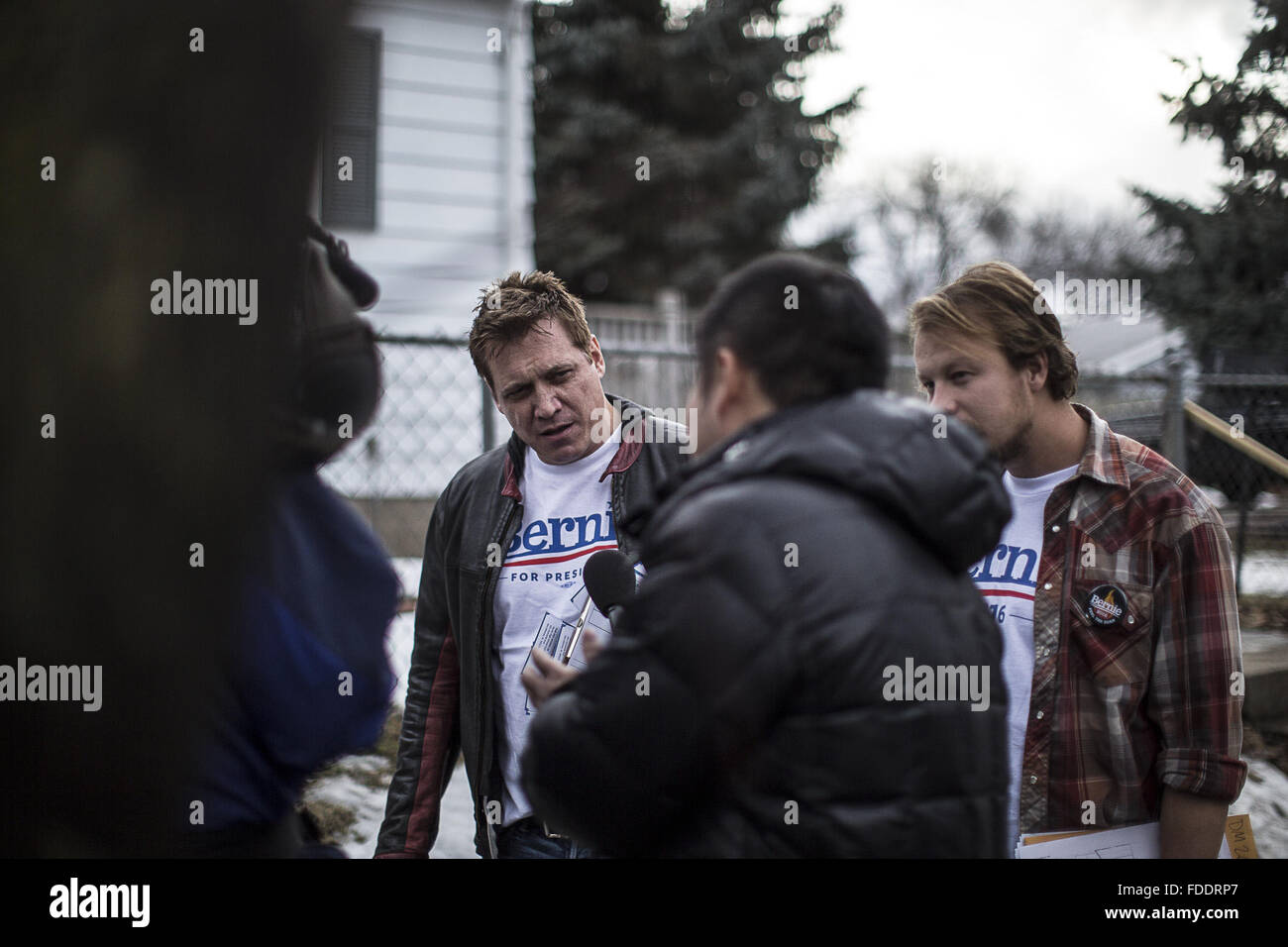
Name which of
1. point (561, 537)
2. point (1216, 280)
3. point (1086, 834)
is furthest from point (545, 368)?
point (1216, 280)

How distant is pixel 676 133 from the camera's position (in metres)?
16.4

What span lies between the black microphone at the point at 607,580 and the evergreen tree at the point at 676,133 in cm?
1353

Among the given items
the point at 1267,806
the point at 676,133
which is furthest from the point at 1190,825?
the point at 676,133

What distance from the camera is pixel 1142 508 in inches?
88.3

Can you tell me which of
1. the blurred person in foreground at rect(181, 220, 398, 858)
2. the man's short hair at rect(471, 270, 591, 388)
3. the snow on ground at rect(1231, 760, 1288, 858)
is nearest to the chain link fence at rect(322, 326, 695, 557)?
the man's short hair at rect(471, 270, 591, 388)

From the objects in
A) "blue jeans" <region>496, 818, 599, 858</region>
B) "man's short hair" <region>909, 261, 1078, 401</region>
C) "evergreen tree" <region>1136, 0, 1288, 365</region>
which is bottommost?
"blue jeans" <region>496, 818, 599, 858</region>

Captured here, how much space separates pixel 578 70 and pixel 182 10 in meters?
16.3

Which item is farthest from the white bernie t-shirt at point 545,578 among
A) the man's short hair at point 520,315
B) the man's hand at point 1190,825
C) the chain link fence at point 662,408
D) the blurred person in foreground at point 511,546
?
the chain link fence at point 662,408

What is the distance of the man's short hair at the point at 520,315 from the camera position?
2.70 meters

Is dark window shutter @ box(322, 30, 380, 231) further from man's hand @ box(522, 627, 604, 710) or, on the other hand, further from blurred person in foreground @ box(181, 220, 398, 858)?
man's hand @ box(522, 627, 604, 710)

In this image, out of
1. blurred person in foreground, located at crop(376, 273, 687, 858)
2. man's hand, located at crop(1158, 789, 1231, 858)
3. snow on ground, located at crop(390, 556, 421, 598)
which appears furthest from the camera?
snow on ground, located at crop(390, 556, 421, 598)

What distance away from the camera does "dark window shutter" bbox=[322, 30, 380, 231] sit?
2.33ft

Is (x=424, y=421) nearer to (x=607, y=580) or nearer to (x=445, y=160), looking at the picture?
(x=445, y=160)
